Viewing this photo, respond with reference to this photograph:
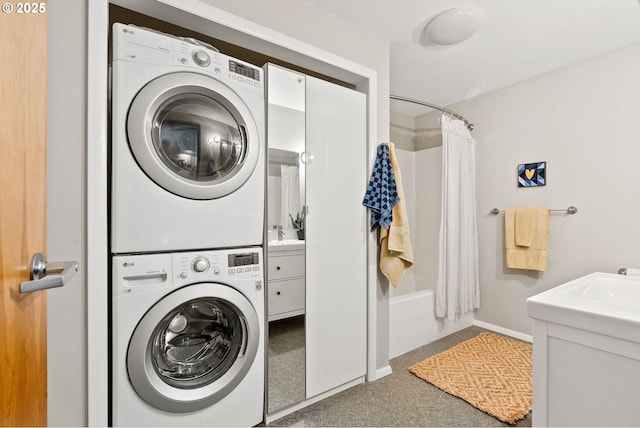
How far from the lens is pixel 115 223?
3.86 feet

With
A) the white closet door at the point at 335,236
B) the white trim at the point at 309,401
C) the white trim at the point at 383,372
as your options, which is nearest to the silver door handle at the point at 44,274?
the white closet door at the point at 335,236

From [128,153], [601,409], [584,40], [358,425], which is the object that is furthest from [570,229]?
[128,153]

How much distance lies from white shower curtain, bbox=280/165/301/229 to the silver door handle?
1.02 meters

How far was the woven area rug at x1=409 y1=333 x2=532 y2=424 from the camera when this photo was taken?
1.75 m

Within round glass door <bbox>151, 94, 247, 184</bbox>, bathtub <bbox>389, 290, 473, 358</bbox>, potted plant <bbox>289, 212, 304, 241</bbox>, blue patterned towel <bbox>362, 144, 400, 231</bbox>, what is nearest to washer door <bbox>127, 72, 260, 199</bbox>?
round glass door <bbox>151, 94, 247, 184</bbox>

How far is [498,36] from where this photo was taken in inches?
80.9

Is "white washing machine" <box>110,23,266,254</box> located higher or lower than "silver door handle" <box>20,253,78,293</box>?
higher

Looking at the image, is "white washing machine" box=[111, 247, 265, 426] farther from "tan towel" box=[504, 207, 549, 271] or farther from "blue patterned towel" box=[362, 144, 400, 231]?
"tan towel" box=[504, 207, 549, 271]

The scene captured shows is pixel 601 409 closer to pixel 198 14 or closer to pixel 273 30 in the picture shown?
pixel 273 30

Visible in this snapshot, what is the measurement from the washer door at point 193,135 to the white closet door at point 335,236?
435 mm

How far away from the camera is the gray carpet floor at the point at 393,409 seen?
63.3 inches

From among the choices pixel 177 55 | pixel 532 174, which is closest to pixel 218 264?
pixel 177 55

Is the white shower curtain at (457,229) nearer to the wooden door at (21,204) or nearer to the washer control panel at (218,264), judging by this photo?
the washer control panel at (218,264)

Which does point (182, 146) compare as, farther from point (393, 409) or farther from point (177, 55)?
point (393, 409)
